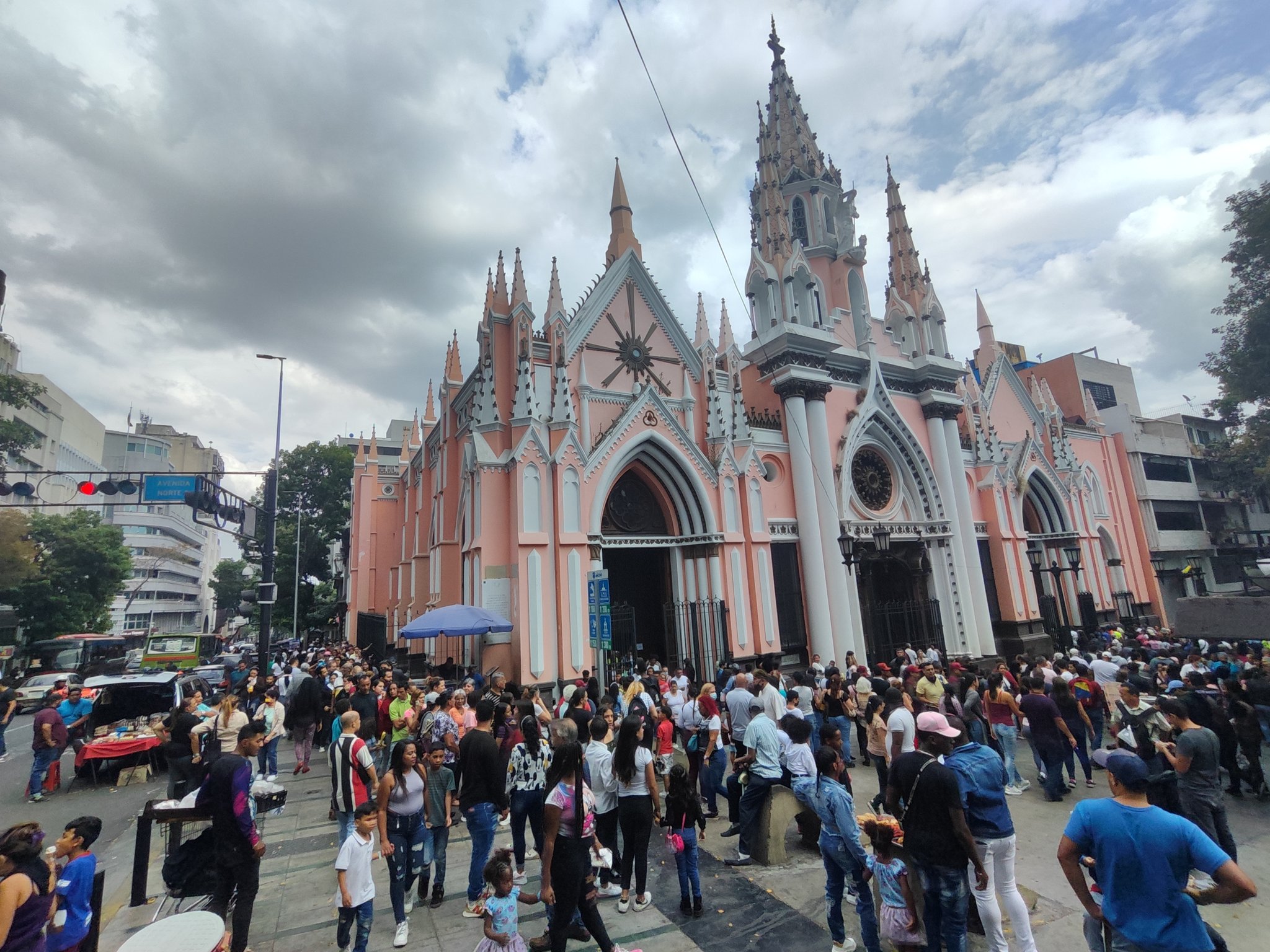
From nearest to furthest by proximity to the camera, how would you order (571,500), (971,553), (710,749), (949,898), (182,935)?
(182,935) → (949,898) → (710,749) → (571,500) → (971,553)

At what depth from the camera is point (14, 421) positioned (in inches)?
997

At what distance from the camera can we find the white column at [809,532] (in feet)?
61.3

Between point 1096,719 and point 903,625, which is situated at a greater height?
point 903,625

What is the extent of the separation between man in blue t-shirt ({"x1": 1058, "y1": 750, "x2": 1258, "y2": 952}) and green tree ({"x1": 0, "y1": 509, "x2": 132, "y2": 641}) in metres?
36.7

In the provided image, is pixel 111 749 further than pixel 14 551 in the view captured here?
No

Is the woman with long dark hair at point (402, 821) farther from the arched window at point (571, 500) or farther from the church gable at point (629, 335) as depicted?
the church gable at point (629, 335)

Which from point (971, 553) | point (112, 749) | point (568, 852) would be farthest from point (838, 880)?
point (971, 553)

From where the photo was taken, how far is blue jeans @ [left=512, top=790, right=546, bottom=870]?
554 cm

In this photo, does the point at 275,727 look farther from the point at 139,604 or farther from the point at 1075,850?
the point at 139,604

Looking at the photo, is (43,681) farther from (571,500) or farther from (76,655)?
(571,500)

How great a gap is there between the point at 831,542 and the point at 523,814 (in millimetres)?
15796

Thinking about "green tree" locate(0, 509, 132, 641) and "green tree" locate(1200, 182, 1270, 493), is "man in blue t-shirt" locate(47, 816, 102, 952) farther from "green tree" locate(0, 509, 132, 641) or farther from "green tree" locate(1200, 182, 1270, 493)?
"green tree" locate(1200, 182, 1270, 493)

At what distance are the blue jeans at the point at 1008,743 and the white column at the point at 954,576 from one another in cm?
1405

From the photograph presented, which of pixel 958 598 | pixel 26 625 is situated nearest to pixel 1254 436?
pixel 958 598
